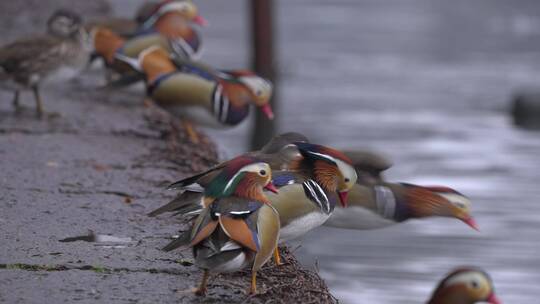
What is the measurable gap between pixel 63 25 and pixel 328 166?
299 cm

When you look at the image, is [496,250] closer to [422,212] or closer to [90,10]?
[422,212]

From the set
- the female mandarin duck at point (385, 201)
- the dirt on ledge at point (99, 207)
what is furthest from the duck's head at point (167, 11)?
the female mandarin duck at point (385, 201)

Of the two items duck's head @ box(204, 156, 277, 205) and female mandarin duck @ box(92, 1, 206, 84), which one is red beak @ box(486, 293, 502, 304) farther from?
female mandarin duck @ box(92, 1, 206, 84)

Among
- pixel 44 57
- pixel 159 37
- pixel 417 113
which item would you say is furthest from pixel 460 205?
pixel 417 113

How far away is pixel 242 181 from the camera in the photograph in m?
3.31

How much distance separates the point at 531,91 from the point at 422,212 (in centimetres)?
557

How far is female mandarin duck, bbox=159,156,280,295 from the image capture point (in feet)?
10.3

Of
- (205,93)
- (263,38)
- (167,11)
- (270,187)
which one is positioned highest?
(270,187)

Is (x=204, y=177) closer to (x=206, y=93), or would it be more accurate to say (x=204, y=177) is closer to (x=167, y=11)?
(x=206, y=93)

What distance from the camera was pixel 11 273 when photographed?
351 centimetres

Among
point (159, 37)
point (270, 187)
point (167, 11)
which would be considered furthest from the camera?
point (167, 11)

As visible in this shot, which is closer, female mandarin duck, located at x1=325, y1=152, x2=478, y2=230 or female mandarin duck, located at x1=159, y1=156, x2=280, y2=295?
female mandarin duck, located at x1=159, y1=156, x2=280, y2=295

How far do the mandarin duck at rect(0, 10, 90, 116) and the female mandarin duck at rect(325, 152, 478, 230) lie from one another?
6.84ft

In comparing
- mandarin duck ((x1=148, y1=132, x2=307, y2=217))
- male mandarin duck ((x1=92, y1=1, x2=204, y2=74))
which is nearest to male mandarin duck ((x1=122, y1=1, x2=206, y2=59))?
male mandarin duck ((x1=92, y1=1, x2=204, y2=74))
